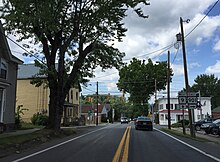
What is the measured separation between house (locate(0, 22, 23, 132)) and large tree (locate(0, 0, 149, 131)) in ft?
6.07

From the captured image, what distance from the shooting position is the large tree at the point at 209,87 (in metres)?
98.8

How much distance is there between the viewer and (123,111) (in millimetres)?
118750

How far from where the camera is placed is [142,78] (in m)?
71.7

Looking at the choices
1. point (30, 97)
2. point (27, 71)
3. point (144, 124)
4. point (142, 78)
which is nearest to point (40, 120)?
point (30, 97)

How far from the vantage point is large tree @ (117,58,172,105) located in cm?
7144

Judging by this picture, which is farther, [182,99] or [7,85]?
[182,99]

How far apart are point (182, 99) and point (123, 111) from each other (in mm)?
96915

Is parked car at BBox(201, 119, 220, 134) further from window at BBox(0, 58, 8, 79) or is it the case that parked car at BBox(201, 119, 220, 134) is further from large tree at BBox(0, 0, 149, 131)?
window at BBox(0, 58, 8, 79)

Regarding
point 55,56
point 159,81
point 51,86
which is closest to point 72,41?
point 55,56

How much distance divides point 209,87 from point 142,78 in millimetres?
38754

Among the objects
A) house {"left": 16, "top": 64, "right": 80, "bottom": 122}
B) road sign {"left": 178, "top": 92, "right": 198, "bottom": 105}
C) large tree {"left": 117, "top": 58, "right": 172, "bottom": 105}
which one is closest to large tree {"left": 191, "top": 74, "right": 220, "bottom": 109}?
A: large tree {"left": 117, "top": 58, "right": 172, "bottom": 105}

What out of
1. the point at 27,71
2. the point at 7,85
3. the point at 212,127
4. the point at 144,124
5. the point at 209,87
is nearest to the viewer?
the point at 7,85

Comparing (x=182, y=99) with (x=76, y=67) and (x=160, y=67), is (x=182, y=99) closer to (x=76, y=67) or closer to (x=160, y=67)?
(x=76, y=67)

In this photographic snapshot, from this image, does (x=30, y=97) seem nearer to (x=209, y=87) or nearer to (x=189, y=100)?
(x=189, y=100)
